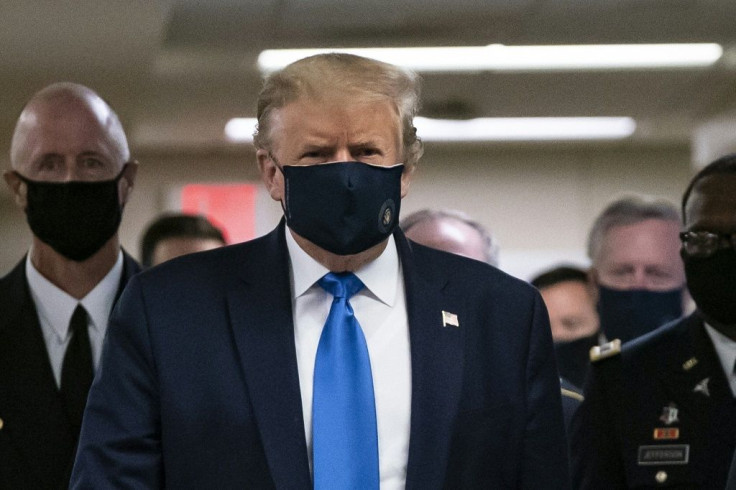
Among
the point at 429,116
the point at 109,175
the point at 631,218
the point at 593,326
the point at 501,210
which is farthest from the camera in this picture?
the point at 501,210

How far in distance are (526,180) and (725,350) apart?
8.66 metres

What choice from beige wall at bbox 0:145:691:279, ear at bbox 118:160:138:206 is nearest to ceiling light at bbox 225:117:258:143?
beige wall at bbox 0:145:691:279

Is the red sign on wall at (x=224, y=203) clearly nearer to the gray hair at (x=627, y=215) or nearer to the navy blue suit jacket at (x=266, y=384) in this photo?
the gray hair at (x=627, y=215)

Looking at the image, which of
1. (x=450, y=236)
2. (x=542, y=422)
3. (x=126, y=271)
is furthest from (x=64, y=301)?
(x=542, y=422)

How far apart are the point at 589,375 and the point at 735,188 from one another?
1.65 feet

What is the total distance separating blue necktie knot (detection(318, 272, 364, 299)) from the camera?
2.11 metres

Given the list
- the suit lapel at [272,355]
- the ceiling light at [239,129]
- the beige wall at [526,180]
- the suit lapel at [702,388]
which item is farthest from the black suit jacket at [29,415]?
the beige wall at [526,180]

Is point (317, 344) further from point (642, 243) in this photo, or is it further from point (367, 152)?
point (642, 243)

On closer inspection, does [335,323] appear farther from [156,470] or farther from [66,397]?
[66,397]

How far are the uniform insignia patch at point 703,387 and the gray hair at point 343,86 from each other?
0.94 metres

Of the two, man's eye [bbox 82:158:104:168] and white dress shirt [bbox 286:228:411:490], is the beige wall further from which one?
white dress shirt [bbox 286:228:411:490]

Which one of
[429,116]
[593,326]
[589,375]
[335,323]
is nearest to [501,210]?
[429,116]

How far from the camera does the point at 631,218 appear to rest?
14.1ft

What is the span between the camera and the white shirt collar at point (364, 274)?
2129 millimetres
